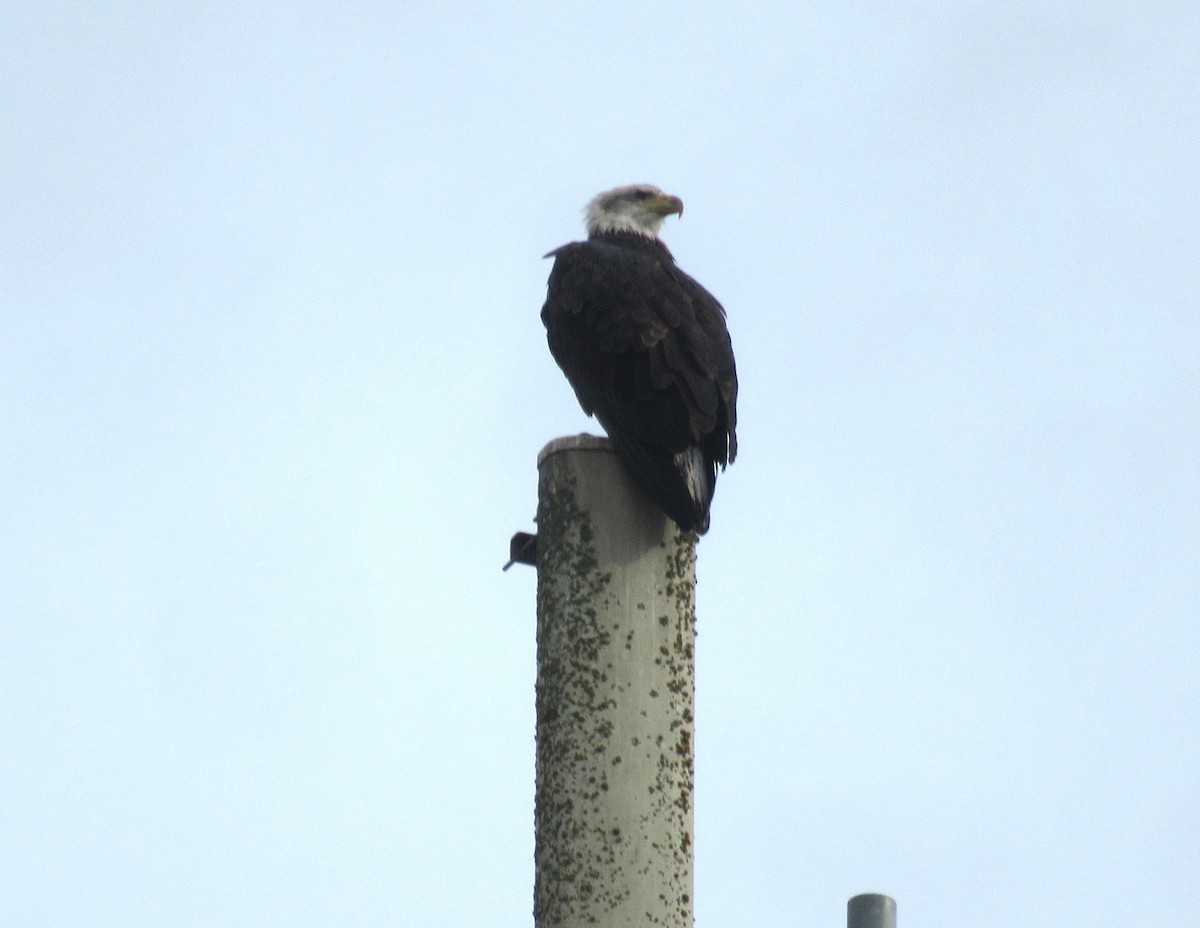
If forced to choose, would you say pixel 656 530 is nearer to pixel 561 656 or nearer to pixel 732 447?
pixel 561 656

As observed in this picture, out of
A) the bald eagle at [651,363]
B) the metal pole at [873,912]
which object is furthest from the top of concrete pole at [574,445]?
the metal pole at [873,912]

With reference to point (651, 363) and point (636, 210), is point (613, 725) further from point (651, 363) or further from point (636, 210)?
point (636, 210)

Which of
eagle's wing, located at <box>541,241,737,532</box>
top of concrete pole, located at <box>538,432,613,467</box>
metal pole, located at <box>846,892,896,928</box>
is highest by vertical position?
eagle's wing, located at <box>541,241,737,532</box>

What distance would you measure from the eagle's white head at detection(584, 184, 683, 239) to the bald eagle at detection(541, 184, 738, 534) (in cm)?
218

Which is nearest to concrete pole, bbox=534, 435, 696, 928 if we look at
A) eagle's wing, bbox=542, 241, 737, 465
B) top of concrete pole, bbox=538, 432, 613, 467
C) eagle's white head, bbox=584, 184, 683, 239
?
top of concrete pole, bbox=538, 432, 613, 467

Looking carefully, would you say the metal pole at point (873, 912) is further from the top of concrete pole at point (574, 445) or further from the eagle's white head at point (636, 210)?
the eagle's white head at point (636, 210)

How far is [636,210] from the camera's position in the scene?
907 cm

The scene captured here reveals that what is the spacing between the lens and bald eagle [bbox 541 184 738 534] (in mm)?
4605

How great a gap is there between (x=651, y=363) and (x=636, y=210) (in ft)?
12.3

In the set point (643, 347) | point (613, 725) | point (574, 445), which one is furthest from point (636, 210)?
point (613, 725)

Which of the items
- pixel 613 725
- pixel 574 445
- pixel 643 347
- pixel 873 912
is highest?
pixel 643 347

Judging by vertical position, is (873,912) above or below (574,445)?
below

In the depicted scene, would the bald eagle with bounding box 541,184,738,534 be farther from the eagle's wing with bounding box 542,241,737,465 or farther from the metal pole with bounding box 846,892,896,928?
the metal pole with bounding box 846,892,896,928

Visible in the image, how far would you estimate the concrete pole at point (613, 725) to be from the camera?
142 inches
